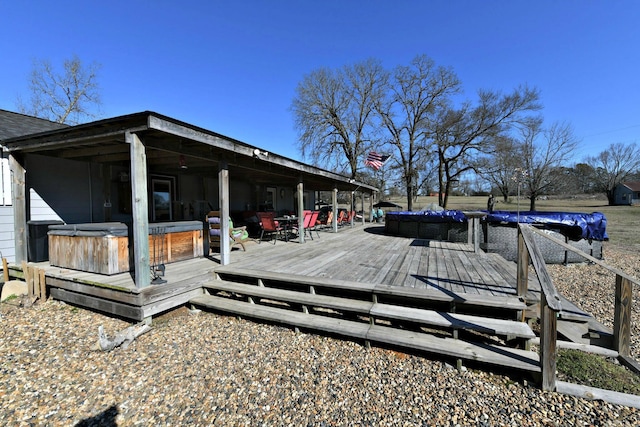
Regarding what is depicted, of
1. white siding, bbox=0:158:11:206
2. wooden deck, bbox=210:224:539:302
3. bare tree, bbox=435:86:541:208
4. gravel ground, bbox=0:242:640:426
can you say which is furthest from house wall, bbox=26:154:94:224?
bare tree, bbox=435:86:541:208

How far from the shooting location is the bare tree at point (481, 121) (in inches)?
689

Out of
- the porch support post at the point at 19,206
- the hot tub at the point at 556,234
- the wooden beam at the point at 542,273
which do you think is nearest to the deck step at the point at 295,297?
the wooden beam at the point at 542,273

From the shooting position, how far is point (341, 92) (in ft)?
71.1

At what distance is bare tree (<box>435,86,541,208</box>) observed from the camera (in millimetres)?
17500

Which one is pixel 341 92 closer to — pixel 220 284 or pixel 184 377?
pixel 220 284

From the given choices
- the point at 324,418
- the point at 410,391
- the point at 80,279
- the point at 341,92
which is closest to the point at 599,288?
the point at 410,391

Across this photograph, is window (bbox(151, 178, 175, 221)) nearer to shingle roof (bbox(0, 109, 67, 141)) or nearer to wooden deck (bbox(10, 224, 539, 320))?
shingle roof (bbox(0, 109, 67, 141))

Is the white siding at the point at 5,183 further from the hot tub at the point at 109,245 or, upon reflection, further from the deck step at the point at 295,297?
the deck step at the point at 295,297

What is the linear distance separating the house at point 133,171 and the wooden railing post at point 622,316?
4964mm

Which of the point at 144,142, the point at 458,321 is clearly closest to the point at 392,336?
the point at 458,321

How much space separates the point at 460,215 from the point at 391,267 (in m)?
4.64

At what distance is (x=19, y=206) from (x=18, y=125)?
85.0 inches

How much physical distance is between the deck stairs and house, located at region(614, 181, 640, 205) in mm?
56845

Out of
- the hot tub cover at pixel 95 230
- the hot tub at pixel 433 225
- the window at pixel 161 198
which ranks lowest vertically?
the hot tub at pixel 433 225
